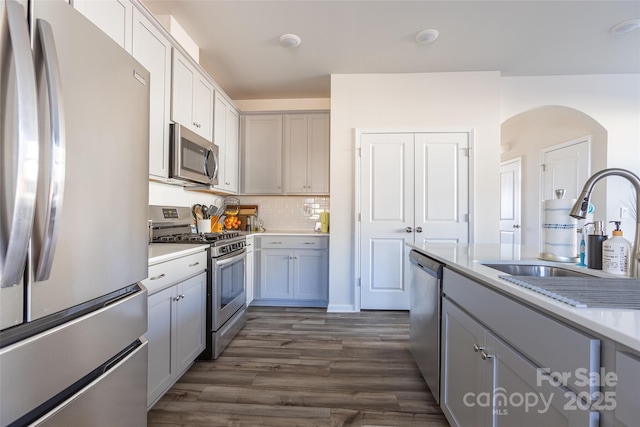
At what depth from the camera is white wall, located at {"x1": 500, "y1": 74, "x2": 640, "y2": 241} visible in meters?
3.28

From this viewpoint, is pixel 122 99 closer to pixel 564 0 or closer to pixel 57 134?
pixel 57 134

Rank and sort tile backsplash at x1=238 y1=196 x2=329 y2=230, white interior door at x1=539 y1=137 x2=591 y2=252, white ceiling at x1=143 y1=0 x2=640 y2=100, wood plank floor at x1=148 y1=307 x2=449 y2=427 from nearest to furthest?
1. wood plank floor at x1=148 y1=307 x2=449 y2=427
2. white ceiling at x1=143 y1=0 x2=640 y2=100
3. white interior door at x1=539 y1=137 x2=591 y2=252
4. tile backsplash at x1=238 y1=196 x2=329 y2=230

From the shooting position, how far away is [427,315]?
5.71 ft

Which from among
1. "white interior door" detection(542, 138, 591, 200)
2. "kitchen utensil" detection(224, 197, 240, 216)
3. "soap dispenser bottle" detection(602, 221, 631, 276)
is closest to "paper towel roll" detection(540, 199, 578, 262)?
"soap dispenser bottle" detection(602, 221, 631, 276)

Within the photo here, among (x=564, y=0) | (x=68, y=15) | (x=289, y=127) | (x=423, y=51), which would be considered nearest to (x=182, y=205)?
(x=289, y=127)

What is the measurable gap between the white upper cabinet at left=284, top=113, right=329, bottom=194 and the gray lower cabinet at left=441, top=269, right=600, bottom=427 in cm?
249

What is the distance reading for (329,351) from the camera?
2.31 meters

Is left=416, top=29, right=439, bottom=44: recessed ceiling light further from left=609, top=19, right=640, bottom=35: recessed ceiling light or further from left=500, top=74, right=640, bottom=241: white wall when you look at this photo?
left=609, top=19, right=640, bottom=35: recessed ceiling light

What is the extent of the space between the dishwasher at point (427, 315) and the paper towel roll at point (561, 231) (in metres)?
0.53

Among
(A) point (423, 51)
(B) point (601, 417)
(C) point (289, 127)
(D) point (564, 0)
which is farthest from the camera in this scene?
(C) point (289, 127)

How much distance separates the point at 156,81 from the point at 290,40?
1.28 m

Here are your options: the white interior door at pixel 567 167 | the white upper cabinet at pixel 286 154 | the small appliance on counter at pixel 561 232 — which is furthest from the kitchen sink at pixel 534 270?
the white interior door at pixel 567 167

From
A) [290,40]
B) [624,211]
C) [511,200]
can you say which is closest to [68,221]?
[290,40]

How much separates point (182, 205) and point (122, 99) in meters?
2.07
